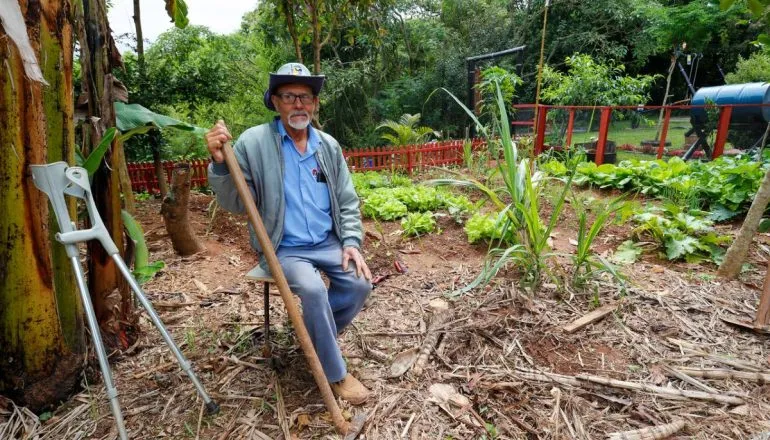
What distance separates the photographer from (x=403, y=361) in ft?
7.56

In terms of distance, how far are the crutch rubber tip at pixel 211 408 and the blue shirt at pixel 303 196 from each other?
80cm

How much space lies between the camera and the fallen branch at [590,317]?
2.41 meters

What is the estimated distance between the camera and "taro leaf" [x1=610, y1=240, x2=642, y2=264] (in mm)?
3402

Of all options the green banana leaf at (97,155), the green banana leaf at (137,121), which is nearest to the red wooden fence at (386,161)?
the green banana leaf at (137,121)

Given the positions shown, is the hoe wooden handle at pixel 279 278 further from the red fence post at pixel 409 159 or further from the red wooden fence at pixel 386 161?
the red fence post at pixel 409 159

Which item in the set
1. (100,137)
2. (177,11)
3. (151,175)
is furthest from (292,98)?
(151,175)

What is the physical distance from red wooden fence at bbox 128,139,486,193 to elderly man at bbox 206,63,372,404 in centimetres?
479

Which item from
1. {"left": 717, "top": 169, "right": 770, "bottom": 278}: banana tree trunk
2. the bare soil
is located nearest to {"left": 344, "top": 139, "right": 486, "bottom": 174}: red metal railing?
the bare soil

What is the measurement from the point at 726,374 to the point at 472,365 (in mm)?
1240

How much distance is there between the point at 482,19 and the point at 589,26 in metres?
3.58

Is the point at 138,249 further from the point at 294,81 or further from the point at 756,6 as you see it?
the point at 756,6

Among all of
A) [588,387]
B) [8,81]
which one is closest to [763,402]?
[588,387]

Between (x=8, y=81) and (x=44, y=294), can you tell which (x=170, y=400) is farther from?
(x=8, y=81)

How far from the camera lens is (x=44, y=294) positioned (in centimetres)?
184
